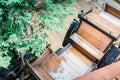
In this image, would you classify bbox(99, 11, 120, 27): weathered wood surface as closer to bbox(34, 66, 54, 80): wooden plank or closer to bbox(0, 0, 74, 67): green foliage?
bbox(0, 0, 74, 67): green foliage

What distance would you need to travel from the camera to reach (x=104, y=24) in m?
4.88

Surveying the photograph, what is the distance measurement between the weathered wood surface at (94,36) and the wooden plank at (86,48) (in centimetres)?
12

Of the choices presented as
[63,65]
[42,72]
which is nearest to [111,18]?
[63,65]

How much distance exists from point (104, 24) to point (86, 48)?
2.67 ft

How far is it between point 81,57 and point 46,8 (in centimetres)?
193

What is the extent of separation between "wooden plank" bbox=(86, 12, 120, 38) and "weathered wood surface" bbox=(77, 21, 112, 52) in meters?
0.17

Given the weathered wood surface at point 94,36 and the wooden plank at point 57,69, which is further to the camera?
the weathered wood surface at point 94,36

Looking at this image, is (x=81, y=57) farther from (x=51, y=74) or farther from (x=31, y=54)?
(x=31, y=54)

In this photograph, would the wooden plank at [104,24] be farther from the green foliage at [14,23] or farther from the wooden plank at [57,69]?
the green foliage at [14,23]

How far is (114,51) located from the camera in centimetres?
461

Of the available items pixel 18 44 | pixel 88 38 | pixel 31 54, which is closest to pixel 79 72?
pixel 88 38

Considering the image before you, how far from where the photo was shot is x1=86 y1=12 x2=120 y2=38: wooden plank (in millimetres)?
4627

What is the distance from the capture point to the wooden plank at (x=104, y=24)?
4.63 meters

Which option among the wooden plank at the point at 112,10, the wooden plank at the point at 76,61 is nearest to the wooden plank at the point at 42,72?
the wooden plank at the point at 76,61
